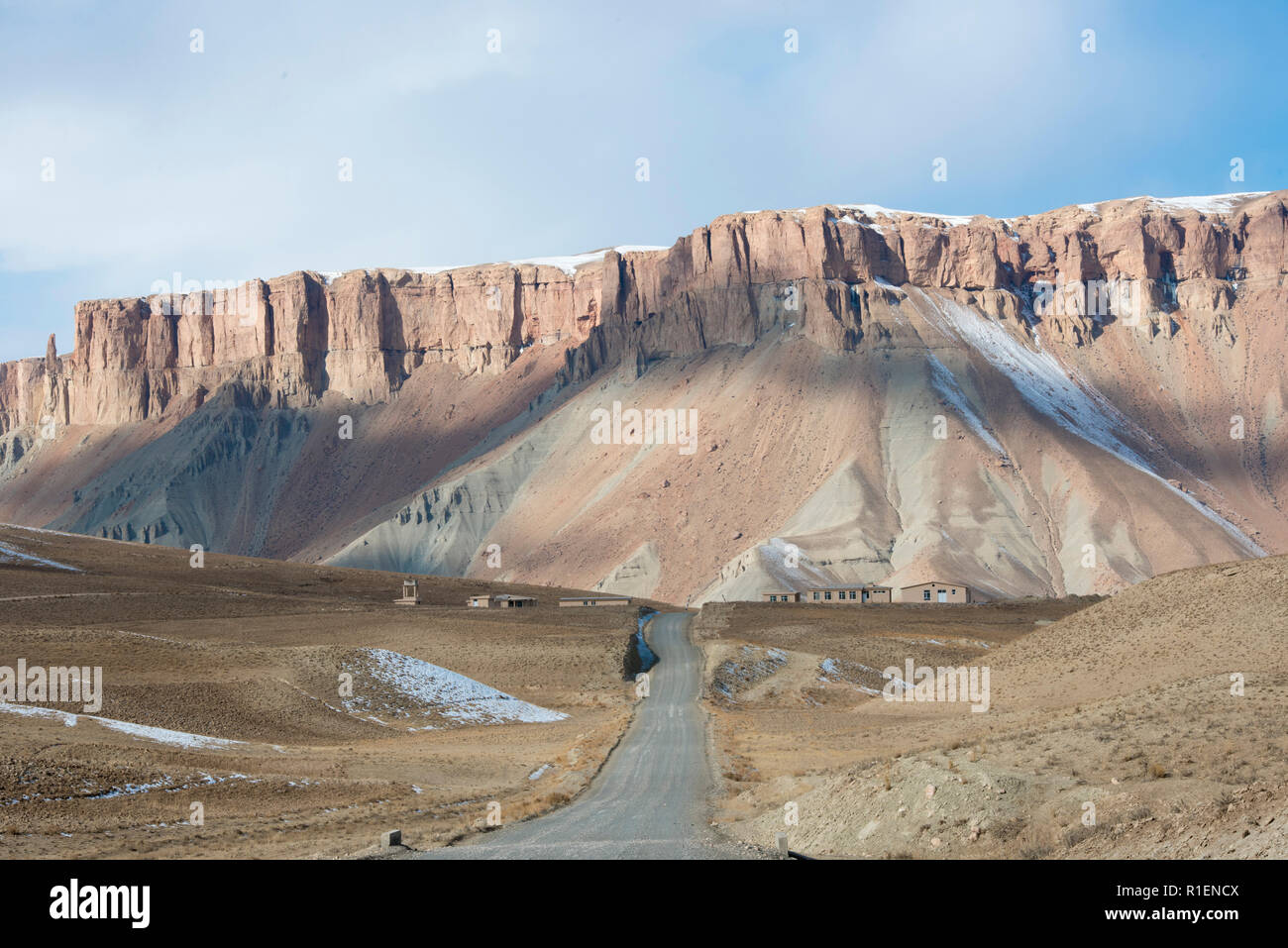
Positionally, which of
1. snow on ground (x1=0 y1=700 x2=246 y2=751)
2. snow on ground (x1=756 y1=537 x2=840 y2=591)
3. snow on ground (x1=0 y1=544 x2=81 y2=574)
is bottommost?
snow on ground (x1=756 y1=537 x2=840 y2=591)

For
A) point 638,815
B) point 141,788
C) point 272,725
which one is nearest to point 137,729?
point 272,725

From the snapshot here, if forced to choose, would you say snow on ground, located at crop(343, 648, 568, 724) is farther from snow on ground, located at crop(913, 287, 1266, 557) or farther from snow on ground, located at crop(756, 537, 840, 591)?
snow on ground, located at crop(913, 287, 1266, 557)

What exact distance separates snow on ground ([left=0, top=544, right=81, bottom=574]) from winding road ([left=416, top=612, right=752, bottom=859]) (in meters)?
75.6

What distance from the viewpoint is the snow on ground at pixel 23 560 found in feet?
336

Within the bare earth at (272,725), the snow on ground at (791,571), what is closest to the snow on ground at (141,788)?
the bare earth at (272,725)

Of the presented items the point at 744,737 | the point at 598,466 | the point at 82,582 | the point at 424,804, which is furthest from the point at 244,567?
the point at 424,804

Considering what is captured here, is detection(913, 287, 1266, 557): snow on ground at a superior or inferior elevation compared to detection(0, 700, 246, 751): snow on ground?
superior

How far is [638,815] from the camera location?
23969mm

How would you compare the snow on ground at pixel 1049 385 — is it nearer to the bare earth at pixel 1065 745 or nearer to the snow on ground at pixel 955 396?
the snow on ground at pixel 955 396

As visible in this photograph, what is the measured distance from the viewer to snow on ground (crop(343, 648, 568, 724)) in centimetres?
5100

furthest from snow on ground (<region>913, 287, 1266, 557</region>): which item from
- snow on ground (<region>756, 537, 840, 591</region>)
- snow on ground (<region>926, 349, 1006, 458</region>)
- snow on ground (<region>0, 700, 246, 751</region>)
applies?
snow on ground (<region>0, 700, 246, 751</region>)
